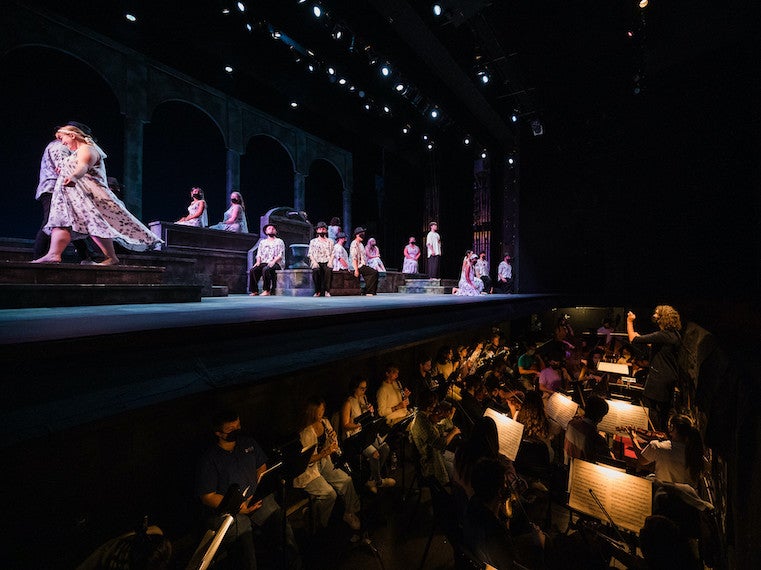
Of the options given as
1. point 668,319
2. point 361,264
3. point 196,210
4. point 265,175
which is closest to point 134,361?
point 361,264

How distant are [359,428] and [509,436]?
73.7 inches

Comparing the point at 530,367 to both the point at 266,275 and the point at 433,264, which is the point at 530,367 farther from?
the point at 266,275

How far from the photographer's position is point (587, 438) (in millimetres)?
3883

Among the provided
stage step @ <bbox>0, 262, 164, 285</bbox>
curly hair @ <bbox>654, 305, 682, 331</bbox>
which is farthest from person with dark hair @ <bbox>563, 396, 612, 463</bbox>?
stage step @ <bbox>0, 262, 164, 285</bbox>

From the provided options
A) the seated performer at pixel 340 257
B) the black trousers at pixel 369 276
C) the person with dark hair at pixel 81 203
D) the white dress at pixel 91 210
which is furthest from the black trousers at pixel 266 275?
the person with dark hair at pixel 81 203

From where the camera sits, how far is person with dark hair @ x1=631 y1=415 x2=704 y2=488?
→ 10.2ft

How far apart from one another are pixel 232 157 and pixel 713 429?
13556mm

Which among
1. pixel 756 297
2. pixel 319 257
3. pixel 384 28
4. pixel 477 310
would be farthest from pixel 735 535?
pixel 756 297

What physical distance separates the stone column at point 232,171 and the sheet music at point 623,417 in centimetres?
1237

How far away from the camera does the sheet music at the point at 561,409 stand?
4.79 m

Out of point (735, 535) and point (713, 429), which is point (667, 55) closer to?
point (713, 429)

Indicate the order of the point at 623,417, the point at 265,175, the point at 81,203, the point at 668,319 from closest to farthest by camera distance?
1. the point at 81,203
2. the point at 623,417
3. the point at 668,319
4. the point at 265,175

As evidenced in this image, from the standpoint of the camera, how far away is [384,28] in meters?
6.21

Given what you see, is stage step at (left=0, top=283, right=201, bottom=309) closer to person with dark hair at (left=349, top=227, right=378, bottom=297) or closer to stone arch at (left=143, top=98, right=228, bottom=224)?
person with dark hair at (left=349, top=227, right=378, bottom=297)
